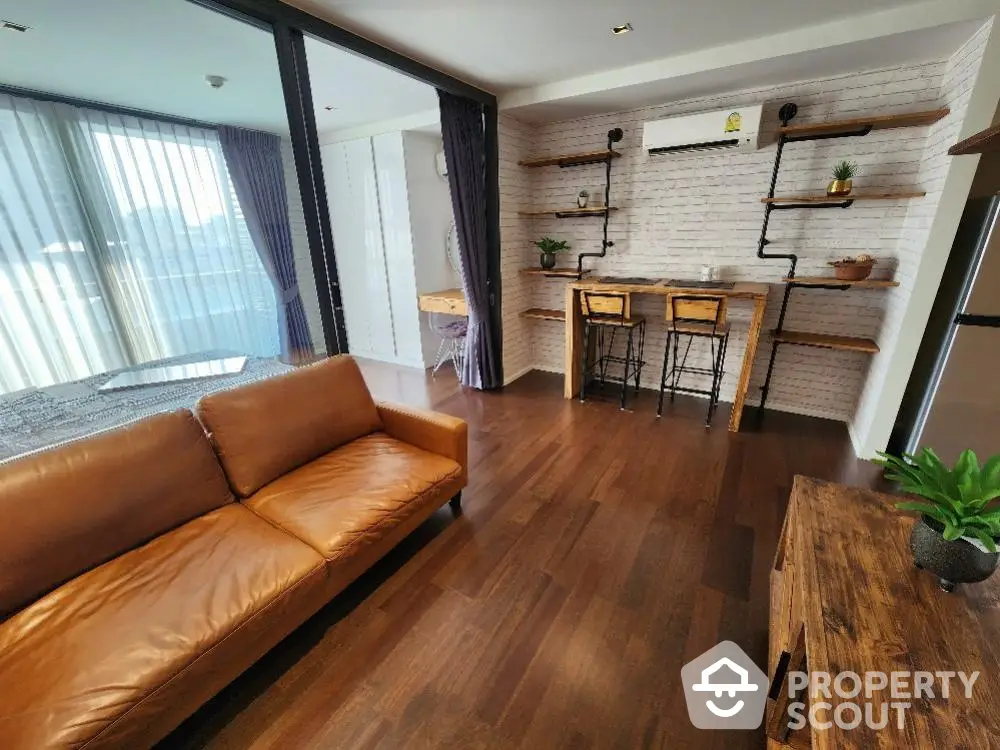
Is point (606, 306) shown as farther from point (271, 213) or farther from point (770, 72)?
point (271, 213)

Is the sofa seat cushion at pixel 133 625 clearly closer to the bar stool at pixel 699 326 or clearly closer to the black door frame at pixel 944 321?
the bar stool at pixel 699 326

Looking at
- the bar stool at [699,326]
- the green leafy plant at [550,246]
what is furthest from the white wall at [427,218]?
the bar stool at [699,326]

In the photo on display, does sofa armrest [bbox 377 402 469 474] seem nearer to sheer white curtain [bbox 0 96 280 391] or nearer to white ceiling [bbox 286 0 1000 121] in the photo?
sheer white curtain [bbox 0 96 280 391]

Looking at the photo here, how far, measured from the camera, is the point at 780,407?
3.47 meters

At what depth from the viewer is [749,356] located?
298cm

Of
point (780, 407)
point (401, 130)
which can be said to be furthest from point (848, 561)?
point (401, 130)

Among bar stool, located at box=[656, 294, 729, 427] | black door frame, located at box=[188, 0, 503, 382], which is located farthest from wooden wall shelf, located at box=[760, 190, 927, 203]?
black door frame, located at box=[188, 0, 503, 382]

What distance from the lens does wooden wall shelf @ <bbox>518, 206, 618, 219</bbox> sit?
3623 millimetres

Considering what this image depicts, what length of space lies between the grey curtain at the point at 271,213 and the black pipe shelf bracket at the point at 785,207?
3252mm

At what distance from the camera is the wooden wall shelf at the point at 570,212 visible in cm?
362

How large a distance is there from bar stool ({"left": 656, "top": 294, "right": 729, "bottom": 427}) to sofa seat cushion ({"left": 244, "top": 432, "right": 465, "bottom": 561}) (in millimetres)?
2008

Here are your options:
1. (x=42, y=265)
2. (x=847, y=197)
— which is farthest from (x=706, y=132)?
(x=42, y=265)

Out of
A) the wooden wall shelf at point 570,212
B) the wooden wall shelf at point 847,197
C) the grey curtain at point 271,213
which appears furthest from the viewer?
the wooden wall shelf at point 570,212

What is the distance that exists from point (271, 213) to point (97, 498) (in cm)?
167
